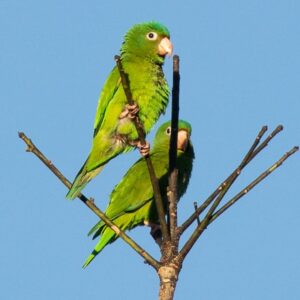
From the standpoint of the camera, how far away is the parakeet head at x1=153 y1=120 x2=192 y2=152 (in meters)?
7.37

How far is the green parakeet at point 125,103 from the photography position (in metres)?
5.31

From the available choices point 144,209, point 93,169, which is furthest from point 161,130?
point 93,169

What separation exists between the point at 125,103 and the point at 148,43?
979 millimetres

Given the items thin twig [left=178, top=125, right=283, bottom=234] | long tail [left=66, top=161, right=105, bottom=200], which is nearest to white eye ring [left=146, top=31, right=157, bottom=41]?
long tail [left=66, top=161, right=105, bottom=200]

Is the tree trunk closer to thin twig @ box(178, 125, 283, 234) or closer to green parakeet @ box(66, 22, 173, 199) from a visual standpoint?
thin twig @ box(178, 125, 283, 234)

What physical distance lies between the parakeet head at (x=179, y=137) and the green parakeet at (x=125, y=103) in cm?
151

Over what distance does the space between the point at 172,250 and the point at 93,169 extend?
2.39 metres

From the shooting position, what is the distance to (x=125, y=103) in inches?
208

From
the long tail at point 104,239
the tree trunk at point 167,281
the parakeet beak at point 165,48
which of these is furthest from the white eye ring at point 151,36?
the tree trunk at point 167,281

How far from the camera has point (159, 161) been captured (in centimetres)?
718

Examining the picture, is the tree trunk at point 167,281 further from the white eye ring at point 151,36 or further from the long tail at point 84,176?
the white eye ring at point 151,36

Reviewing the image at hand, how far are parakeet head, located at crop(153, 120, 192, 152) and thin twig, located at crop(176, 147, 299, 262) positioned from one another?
404 cm

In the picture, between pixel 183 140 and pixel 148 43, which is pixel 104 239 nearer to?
pixel 183 140

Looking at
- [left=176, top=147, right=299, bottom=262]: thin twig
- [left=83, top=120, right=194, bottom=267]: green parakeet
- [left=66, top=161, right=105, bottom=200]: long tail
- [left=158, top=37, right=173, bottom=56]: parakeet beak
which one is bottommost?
[left=176, top=147, right=299, bottom=262]: thin twig
